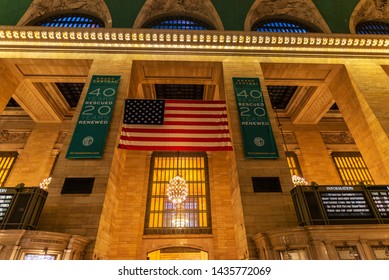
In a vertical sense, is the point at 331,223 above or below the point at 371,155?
below

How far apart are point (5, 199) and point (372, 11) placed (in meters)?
18.7

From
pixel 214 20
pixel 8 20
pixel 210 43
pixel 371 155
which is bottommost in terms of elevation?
pixel 371 155

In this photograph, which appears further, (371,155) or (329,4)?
(329,4)

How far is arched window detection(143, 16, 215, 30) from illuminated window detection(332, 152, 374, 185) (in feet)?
36.3

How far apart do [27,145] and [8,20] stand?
21.8ft

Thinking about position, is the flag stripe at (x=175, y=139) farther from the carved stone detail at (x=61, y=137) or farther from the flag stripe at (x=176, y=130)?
the carved stone detail at (x=61, y=137)

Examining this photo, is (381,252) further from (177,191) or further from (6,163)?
(6,163)

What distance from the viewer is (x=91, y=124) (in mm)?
8664

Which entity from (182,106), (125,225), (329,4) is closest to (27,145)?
(125,225)

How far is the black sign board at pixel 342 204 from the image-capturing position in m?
5.95

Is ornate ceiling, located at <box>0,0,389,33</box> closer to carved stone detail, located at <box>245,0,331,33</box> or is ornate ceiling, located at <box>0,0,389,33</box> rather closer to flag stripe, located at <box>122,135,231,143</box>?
carved stone detail, located at <box>245,0,331,33</box>

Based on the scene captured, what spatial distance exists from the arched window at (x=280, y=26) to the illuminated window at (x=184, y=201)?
7989mm

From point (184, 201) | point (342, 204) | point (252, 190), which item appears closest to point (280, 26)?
point (252, 190)

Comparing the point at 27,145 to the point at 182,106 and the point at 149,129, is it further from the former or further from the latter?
the point at 182,106
